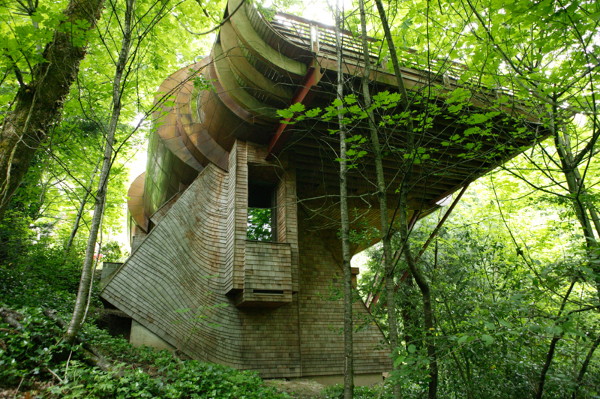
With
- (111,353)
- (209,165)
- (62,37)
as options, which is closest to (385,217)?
(111,353)

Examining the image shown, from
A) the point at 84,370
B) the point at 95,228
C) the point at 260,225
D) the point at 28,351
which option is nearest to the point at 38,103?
the point at 95,228

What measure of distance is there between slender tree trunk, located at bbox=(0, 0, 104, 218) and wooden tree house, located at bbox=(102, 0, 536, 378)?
60.3 inches

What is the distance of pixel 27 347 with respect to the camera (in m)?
3.76

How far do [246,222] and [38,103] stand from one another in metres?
4.02

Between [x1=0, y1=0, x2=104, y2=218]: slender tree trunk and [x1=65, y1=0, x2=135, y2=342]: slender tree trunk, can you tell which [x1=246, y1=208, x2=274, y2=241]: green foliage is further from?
[x1=65, y1=0, x2=135, y2=342]: slender tree trunk

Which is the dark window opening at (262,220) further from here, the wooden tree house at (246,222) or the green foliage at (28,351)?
the green foliage at (28,351)

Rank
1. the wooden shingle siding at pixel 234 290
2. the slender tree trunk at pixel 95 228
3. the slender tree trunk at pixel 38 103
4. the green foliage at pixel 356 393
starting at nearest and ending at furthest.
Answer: the slender tree trunk at pixel 95 228 → the slender tree trunk at pixel 38 103 → the green foliage at pixel 356 393 → the wooden shingle siding at pixel 234 290

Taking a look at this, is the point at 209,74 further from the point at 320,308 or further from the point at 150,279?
the point at 320,308

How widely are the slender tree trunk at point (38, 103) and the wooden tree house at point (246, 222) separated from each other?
5.02 feet

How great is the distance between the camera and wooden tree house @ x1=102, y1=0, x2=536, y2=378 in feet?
21.2

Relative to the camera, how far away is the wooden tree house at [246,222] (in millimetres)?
6465

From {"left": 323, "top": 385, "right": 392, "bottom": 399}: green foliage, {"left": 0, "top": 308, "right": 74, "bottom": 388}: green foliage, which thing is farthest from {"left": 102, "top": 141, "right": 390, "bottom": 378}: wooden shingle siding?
{"left": 0, "top": 308, "right": 74, "bottom": 388}: green foliage

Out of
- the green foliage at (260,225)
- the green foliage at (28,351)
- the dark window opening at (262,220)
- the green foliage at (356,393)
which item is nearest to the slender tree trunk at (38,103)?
the green foliage at (28,351)

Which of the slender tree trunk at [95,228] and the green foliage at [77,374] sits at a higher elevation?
the slender tree trunk at [95,228]
